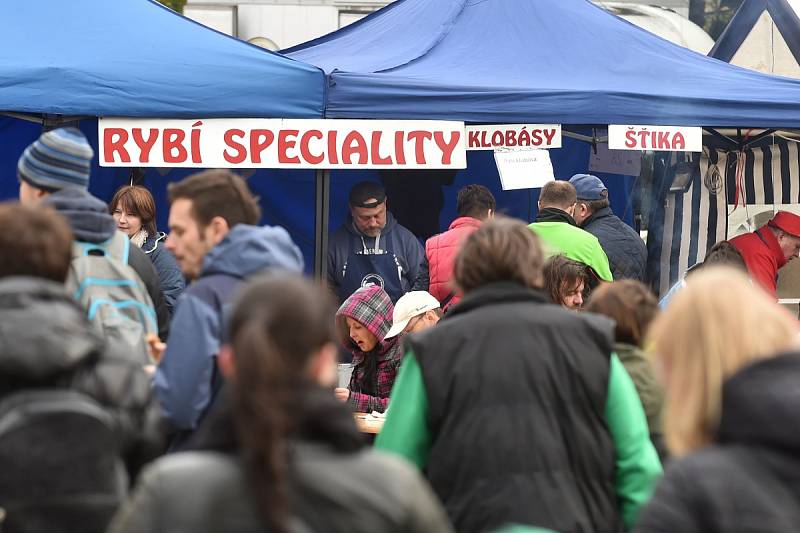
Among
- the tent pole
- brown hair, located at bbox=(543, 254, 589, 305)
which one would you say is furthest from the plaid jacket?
the tent pole

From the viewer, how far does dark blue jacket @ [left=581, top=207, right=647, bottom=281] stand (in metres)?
7.14

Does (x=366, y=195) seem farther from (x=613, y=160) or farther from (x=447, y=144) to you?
(x=613, y=160)

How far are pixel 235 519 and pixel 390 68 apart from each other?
5.46 metres

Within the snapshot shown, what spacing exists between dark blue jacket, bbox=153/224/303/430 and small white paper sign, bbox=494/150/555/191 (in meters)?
3.99

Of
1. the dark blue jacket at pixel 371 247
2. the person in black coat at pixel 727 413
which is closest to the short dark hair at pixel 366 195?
the dark blue jacket at pixel 371 247

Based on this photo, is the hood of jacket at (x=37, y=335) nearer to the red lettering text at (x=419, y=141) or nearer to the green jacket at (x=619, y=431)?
the green jacket at (x=619, y=431)

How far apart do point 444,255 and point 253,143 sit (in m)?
1.31

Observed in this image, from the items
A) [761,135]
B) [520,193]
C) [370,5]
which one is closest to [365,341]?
[520,193]

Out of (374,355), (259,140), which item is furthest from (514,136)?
(374,355)

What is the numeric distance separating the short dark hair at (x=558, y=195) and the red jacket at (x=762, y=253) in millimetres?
1864

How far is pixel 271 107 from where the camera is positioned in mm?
6383

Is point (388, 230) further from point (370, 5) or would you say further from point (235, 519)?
point (370, 5)

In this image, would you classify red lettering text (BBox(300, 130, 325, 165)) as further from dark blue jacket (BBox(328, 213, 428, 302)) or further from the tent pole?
dark blue jacket (BBox(328, 213, 428, 302))

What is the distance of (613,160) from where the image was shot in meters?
8.75
